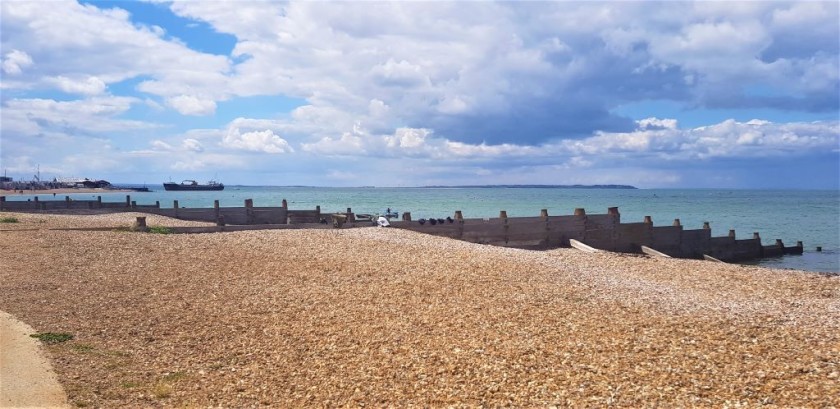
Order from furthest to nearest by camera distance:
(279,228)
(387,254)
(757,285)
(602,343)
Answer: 1. (279,228)
2. (387,254)
3. (757,285)
4. (602,343)

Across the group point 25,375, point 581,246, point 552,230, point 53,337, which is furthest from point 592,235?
point 25,375

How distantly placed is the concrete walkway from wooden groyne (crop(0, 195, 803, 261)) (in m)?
14.3

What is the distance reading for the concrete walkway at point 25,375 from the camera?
22.2 feet

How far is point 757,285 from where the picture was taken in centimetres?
1524

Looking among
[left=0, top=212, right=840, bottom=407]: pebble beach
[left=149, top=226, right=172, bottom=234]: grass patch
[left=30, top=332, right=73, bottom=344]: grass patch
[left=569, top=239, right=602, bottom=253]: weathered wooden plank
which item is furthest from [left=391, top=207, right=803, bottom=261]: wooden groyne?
[left=30, top=332, right=73, bottom=344]: grass patch

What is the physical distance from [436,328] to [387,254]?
8.28 meters

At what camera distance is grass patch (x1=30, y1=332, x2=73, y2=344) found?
9008 mm

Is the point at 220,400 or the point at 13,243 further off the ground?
the point at 13,243

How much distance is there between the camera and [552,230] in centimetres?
2545

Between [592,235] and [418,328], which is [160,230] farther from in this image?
[592,235]

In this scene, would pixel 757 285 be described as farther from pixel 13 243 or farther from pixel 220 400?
pixel 13 243

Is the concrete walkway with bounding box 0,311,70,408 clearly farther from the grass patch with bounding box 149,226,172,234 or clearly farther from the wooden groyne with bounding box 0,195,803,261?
the wooden groyne with bounding box 0,195,803,261

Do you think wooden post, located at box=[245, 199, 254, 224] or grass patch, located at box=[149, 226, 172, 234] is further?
wooden post, located at box=[245, 199, 254, 224]

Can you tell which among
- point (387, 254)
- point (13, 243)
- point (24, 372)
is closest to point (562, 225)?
point (387, 254)
